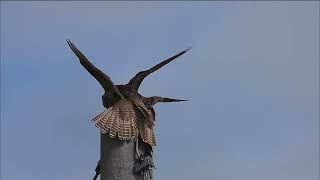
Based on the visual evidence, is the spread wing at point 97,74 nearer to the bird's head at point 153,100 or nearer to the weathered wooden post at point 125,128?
the weathered wooden post at point 125,128

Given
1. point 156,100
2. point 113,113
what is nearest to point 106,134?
point 113,113

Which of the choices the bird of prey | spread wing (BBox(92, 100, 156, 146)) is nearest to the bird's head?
the bird of prey

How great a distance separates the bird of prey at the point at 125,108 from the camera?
20.0m

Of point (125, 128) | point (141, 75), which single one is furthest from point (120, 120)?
point (141, 75)

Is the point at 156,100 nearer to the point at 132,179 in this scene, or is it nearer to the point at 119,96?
the point at 119,96

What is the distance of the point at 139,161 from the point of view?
65.6ft

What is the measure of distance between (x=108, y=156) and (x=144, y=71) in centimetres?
270

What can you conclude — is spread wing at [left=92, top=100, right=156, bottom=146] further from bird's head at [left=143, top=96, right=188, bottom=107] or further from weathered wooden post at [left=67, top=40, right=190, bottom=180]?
bird's head at [left=143, top=96, right=188, bottom=107]

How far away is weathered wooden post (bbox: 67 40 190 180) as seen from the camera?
19859mm

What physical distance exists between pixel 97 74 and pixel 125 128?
1840 millimetres

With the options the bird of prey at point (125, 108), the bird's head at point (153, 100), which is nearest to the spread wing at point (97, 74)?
→ the bird of prey at point (125, 108)

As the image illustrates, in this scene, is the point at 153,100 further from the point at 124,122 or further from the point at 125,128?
the point at 125,128

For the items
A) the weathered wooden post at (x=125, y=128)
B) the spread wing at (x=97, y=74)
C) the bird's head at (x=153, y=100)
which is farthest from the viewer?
the bird's head at (x=153, y=100)

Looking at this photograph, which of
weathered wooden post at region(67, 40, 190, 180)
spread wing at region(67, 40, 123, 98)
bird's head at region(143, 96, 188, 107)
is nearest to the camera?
weathered wooden post at region(67, 40, 190, 180)
